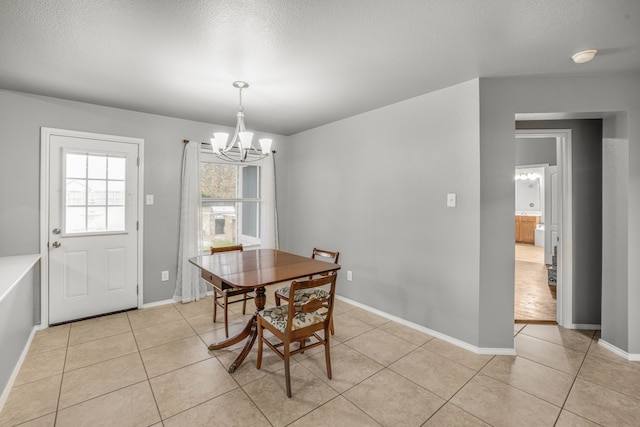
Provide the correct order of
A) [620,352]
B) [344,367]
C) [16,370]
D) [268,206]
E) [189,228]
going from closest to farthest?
[16,370], [344,367], [620,352], [189,228], [268,206]

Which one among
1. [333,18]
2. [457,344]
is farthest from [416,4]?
[457,344]

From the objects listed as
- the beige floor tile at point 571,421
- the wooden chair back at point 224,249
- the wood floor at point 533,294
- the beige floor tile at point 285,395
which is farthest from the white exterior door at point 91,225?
the wood floor at point 533,294

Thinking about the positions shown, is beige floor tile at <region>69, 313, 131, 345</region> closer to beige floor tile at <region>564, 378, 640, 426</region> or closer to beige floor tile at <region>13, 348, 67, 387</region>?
beige floor tile at <region>13, 348, 67, 387</region>

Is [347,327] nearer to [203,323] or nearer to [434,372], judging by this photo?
[434,372]

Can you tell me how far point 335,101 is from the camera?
3.18 meters

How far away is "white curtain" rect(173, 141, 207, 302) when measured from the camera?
3.80m

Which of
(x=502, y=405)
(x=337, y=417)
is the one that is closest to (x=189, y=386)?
(x=337, y=417)

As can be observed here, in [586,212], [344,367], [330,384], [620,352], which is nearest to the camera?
[330,384]

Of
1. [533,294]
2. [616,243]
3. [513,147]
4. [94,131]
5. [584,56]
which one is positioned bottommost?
[533,294]

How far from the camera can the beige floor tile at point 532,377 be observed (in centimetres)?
202

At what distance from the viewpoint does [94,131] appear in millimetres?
3266

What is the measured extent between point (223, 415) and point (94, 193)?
2.89 meters

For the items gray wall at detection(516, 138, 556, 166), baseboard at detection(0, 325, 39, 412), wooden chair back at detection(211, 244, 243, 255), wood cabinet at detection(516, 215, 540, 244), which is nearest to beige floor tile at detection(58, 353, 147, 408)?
baseboard at detection(0, 325, 39, 412)

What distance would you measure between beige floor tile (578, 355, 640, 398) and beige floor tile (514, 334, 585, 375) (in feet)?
0.20
